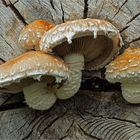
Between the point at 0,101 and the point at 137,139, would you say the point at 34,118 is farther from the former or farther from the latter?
the point at 137,139

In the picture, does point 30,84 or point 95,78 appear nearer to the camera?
point 30,84

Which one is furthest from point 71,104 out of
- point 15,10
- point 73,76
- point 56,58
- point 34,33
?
point 15,10

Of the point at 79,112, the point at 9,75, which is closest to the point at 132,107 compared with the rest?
the point at 79,112

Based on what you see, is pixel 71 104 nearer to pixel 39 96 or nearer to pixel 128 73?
pixel 39 96

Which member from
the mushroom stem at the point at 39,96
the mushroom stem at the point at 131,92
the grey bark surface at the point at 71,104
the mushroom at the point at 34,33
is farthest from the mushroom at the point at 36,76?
the mushroom stem at the point at 131,92

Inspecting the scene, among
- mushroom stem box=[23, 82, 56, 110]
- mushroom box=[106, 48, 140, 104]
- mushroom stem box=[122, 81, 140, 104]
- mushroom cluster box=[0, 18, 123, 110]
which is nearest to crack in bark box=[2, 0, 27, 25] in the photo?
mushroom cluster box=[0, 18, 123, 110]

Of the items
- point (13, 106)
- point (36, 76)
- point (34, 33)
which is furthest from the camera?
point (13, 106)
